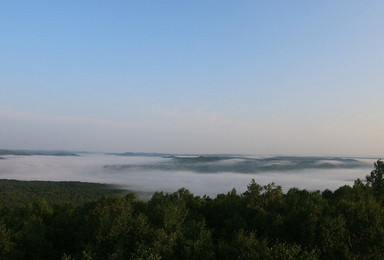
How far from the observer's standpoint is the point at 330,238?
3272cm

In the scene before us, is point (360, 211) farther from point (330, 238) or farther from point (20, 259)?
point (20, 259)

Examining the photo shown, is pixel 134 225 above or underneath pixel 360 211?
underneath

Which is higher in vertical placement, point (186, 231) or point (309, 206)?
point (309, 206)

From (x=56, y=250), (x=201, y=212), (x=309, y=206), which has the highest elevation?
(x=309, y=206)

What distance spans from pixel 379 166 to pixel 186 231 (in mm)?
57253

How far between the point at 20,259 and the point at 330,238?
3827 centimetres

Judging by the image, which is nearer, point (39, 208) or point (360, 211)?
point (360, 211)

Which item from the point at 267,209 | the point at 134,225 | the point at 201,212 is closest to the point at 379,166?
the point at 267,209

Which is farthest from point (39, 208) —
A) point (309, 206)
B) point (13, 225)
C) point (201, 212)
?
point (309, 206)

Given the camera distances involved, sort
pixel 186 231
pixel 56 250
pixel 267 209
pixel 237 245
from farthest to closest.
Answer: pixel 267 209 → pixel 56 250 → pixel 186 231 → pixel 237 245

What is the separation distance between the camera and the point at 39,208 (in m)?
58.7

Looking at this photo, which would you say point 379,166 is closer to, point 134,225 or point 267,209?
point 267,209

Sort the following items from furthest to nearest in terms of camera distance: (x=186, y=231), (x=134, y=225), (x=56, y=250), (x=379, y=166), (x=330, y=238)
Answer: (x=379, y=166), (x=56, y=250), (x=186, y=231), (x=134, y=225), (x=330, y=238)

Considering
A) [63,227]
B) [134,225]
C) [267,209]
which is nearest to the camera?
[134,225]
